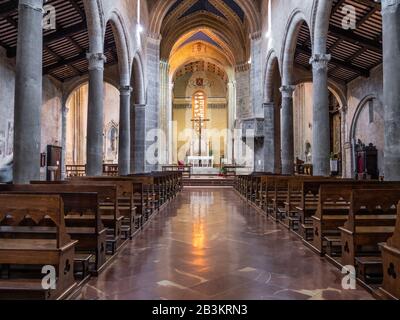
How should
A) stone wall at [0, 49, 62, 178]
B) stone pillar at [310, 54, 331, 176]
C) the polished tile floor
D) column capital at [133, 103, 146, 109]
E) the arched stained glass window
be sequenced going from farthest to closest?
the arched stained glass window < column capital at [133, 103, 146, 109] < stone wall at [0, 49, 62, 178] < stone pillar at [310, 54, 331, 176] < the polished tile floor

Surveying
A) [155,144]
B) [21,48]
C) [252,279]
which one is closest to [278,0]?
[155,144]

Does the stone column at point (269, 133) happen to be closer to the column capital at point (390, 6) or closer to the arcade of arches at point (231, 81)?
the arcade of arches at point (231, 81)

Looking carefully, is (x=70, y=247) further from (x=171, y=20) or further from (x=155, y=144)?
(x=171, y=20)

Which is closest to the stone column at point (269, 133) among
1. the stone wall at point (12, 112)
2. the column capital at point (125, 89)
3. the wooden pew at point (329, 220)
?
the column capital at point (125, 89)

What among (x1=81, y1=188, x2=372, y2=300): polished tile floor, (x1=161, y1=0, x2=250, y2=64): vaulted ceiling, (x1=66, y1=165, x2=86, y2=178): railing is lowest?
(x1=81, y1=188, x2=372, y2=300): polished tile floor

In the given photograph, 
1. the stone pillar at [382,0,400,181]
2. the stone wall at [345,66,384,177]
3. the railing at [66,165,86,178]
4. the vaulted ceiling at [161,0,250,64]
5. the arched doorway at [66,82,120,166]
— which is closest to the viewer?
the stone pillar at [382,0,400,181]

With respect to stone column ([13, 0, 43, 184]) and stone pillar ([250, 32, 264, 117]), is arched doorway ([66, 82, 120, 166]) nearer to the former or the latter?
stone pillar ([250, 32, 264, 117])

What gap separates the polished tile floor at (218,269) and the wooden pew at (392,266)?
10.5 inches

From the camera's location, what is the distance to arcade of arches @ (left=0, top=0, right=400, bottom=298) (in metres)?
6.52

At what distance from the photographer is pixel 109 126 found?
29.8 m

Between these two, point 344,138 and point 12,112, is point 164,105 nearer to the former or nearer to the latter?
point 344,138

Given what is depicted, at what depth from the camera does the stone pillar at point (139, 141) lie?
19359 mm

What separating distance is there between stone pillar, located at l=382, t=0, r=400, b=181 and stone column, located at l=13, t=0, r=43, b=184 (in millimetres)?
6613

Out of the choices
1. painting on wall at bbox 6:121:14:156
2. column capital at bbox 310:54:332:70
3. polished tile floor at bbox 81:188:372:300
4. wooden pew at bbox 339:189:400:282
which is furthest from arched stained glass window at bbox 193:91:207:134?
wooden pew at bbox 339:189:400:282
